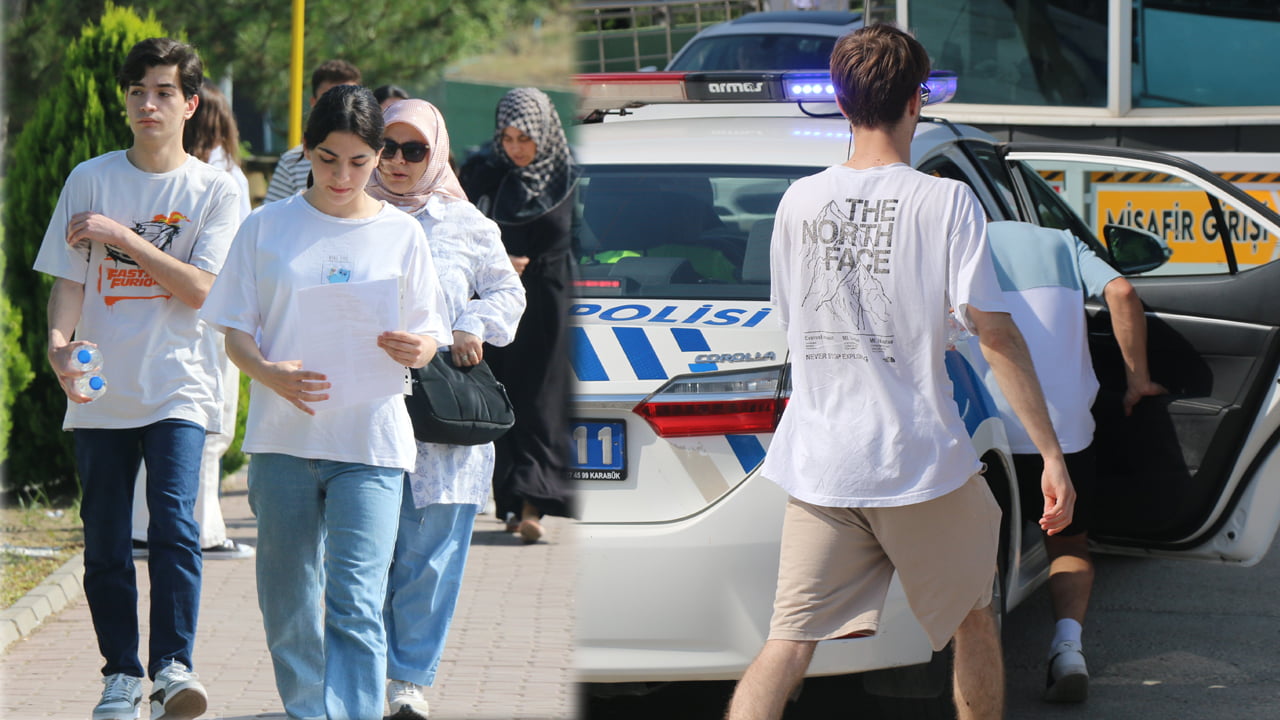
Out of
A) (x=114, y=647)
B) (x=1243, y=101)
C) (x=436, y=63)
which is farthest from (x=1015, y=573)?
(x=436, y=63)

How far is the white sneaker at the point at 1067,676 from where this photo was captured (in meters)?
4.63

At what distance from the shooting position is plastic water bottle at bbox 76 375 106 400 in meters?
4.15

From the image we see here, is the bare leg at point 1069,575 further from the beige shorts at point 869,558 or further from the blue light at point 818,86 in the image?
the beige shorts at point 869,558

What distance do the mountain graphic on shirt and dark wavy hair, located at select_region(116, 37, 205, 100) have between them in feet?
6.36

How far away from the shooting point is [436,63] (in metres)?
16.4

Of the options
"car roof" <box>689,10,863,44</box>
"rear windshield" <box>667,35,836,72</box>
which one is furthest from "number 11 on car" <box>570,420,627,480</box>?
"car roof" <box>689,10,863,44</box>

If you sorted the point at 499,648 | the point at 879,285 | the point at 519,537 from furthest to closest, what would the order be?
the point at 519,537, the point at 499,648, the point at 879,285

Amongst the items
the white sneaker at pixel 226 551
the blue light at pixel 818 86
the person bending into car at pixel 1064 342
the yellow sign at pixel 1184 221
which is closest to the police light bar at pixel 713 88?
the blue light at pixel 818 86

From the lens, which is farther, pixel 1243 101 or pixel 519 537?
pixel 1243 101

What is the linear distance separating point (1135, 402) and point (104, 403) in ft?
9.65

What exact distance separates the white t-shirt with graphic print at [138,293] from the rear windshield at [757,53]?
9544 millimetres

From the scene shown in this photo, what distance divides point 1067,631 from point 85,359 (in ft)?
9.54

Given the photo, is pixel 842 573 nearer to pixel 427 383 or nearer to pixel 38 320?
pixel 427 383

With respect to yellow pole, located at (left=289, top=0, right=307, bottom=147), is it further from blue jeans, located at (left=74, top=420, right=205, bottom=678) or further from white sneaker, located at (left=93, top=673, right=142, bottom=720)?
white sneaker, located at (left=93, top=673, right=142, bottom=720)
